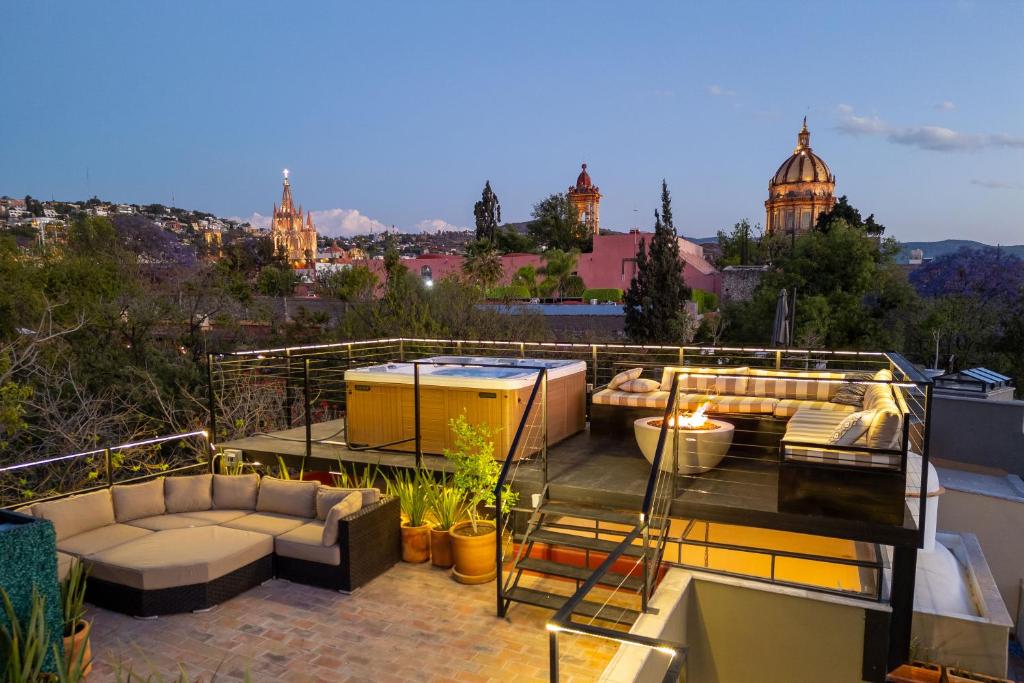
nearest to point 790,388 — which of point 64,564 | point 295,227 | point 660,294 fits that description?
point 64,564

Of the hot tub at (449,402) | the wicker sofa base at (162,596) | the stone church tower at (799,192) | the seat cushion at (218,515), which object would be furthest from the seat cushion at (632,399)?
the stone church tower at (799,192)

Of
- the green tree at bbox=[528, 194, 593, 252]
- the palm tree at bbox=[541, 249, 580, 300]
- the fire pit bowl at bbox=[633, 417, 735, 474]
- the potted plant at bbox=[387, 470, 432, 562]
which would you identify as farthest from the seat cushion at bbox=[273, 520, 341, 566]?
the green tree at bbox=[528, 194, 593, 252]

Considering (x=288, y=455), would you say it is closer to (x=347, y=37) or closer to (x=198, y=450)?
(x=198, y=450)

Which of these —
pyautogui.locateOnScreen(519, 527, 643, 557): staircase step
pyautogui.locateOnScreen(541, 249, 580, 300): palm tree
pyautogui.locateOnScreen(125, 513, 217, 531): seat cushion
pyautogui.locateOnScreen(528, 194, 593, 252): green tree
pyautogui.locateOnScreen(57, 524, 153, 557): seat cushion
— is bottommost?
pyautogui.locateOnScreen(125, 513, 217, 531): seat cushion

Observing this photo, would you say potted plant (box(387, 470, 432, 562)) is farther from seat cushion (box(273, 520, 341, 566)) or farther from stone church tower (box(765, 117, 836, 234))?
stone church tower (box(765, 117, 836, 234))

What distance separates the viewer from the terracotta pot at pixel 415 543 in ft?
18.1

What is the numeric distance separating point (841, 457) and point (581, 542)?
1828mm

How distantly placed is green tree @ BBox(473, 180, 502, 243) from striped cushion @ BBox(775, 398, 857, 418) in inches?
1305

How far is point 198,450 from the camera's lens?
29.7 feet

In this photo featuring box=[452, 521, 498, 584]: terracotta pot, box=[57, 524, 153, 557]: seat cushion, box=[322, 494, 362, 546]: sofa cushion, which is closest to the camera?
box=[57, 524, 153, 557]: seat cushion

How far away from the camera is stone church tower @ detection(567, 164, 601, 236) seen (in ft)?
166

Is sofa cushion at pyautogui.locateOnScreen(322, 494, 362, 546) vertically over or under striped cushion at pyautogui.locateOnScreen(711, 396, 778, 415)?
under

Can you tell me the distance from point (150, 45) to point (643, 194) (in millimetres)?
40054

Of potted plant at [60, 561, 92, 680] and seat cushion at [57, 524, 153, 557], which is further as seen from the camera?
seat cushion at [57, 524, 153, 557]
